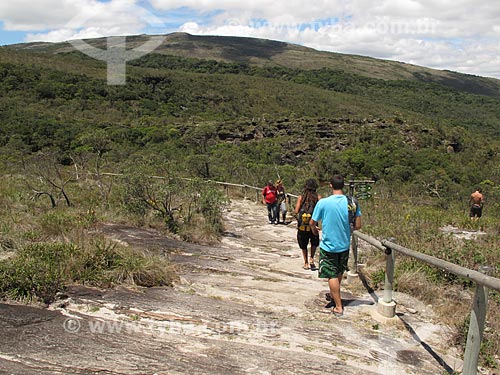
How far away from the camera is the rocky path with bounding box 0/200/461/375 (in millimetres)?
3281

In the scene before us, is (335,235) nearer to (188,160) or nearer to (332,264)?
(332,264)

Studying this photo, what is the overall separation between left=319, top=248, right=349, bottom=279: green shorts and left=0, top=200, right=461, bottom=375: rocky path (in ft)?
1.22

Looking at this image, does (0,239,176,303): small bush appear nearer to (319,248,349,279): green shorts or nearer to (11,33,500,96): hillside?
(319,248,349,279): green shorts

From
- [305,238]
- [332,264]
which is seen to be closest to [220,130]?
[305,238]

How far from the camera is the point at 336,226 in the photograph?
185 inches

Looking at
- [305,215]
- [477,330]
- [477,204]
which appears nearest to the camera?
[477,330]

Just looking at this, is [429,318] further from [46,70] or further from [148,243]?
[46,70]

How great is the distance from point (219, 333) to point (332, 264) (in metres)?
1.54

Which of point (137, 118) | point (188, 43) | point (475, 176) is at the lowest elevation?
point (475, 176)

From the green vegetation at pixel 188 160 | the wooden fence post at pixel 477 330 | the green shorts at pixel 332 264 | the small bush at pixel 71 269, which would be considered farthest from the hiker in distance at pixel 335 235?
the small bush at pixel 71 269

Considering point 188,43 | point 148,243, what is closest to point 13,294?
point 148,243

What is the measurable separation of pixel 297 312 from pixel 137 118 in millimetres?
51497

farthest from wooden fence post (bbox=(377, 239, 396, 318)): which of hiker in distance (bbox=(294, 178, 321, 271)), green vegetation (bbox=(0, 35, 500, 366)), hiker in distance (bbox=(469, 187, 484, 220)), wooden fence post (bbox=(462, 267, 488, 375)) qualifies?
hiker in distance (bbox=(469, 187, 484, 220))

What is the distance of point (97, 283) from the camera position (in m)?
4.57
